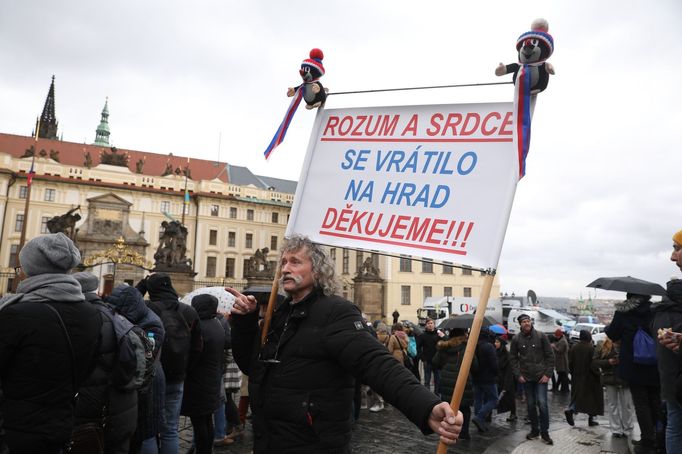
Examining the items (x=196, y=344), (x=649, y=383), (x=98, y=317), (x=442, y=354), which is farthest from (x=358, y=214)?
(x=442, y=354)

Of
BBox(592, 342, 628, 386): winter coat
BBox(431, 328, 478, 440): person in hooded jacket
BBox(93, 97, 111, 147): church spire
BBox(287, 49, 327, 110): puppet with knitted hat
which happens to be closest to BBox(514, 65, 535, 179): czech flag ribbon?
BBox(287, 49, 327, 110): puppet with knitted hat

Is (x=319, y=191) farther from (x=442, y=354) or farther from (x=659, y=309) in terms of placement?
(x=442, y=354)

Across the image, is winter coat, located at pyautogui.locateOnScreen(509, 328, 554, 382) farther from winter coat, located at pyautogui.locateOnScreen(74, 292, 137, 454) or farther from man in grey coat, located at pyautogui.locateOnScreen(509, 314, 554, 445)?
winter coat, located at pyautogui.locateOnScreen(74, 292, 137, 454)

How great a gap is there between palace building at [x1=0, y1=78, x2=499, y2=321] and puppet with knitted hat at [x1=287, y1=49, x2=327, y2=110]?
38.0 metres

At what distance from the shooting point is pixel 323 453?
7.39ft

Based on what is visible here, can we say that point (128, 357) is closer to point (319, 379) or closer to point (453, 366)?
point (319, 379)

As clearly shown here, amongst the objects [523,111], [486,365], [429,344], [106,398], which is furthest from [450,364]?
[523,111]

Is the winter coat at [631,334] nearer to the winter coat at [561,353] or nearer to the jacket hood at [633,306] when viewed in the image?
the jacket hood at [633,306]

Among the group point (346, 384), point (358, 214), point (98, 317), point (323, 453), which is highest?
point (358, 214)

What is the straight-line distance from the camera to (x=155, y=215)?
51.9 m

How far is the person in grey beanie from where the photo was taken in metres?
2.48

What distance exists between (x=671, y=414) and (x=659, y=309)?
1.02 m

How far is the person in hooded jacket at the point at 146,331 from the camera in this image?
389 centimetres

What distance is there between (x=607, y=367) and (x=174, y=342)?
717 cm
